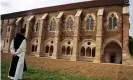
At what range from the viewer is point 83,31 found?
92.8 feet

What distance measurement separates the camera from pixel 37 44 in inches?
1292

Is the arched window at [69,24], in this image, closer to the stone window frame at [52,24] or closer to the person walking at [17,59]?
the stone window frame at [52,24]

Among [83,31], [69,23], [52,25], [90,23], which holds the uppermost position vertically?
[69,23]

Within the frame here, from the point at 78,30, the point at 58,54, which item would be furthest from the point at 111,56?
the point at 58,54

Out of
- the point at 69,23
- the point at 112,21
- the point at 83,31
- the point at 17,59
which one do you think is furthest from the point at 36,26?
the point at 17,59

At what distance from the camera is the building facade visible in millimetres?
25188

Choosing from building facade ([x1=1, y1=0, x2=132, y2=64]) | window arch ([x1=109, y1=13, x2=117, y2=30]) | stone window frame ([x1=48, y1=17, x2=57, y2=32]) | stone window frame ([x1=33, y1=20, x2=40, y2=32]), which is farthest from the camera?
stone window frame ([x1=33, y1=20, x2=40, y2=32])

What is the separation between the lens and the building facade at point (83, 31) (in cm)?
2519

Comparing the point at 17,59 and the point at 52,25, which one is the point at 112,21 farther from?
the point at 17,59

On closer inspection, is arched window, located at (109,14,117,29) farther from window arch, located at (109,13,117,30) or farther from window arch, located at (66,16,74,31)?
window arch, located at (66,16,74,31)

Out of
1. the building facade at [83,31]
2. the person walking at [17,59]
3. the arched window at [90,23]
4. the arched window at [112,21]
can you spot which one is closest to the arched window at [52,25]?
the building facade at [83,31]

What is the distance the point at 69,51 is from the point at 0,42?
2068cm

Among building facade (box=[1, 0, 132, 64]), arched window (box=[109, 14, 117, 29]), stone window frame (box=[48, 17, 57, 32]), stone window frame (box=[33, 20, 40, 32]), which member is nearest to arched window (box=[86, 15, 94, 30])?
building facade (box=[1, 0, 132, 64])

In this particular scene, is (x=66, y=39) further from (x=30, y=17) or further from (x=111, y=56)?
(x=30, y=17)
